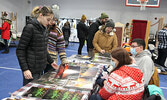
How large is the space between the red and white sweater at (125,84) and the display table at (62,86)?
8.8 inches

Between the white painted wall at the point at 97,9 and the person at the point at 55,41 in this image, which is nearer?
the person at the point at 55,41

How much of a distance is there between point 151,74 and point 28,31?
1.48 meters

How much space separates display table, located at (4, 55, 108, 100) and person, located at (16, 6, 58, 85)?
0.14m

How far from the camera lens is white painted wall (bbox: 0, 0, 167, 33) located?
420 inches

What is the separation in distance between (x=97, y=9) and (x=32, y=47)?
10167 mm

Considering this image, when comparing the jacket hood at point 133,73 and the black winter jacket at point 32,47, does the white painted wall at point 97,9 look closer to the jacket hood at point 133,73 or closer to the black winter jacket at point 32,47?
the black winter jacket at point 32,47

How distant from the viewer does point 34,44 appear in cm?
154

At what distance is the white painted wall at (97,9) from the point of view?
10.7 meters

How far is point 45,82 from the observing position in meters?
1.61

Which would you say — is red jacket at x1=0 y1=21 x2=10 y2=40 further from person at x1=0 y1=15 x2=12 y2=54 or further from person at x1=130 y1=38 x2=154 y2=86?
person at x1=130 y1=38 x2=154 y2=86

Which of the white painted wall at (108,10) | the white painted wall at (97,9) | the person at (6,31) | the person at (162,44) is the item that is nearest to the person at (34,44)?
the person at (162,44)

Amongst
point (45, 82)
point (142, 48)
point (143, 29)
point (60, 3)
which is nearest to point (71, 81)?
point (45, 82)

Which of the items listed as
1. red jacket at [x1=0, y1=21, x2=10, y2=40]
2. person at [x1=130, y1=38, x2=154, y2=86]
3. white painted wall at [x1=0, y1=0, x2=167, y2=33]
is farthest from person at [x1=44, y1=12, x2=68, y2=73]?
white painted wall at [x1=0, y1=0, x2=167, y2=33]

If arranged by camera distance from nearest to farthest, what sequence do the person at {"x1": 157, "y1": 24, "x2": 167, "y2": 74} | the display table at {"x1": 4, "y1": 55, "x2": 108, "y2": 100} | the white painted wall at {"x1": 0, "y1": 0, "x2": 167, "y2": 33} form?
the display table at {"x1": 4, "y1": 55, "x2": 108, "y2": 100}
the person at {"x1": 157, "y1": 24, "x2": 167, "y2": 74}
the white painted wall at {"x1": 0, "y1": 0, "x2": 167, "y2": 33}
